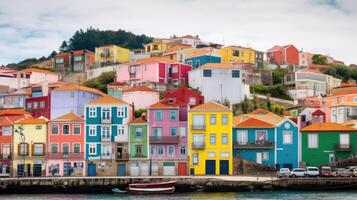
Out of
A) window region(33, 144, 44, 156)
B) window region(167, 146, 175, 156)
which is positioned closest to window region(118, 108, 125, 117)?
window region(167, 146, 175, 156)

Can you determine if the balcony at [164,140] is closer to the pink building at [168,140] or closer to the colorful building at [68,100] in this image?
the pink building at [168,140]

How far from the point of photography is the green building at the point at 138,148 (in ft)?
226

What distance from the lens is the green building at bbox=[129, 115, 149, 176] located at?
68875 millimetres

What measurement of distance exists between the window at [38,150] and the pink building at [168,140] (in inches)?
389

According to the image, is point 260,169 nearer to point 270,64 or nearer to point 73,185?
point 73,185

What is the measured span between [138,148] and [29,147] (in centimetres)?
992

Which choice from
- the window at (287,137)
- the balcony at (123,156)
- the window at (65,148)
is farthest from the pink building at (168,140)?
the window at (287,137)

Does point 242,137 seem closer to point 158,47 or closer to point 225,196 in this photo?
point 225,196

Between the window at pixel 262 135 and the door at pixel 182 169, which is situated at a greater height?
the window at pixel 262 135

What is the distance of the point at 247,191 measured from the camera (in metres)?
60.4

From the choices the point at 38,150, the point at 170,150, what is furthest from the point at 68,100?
the point at 170,150

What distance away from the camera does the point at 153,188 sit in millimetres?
60344

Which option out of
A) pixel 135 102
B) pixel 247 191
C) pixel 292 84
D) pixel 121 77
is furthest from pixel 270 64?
pixel 247 191

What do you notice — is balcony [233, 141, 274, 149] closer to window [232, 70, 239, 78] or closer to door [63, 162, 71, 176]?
door [63, 162, 71, 176]
